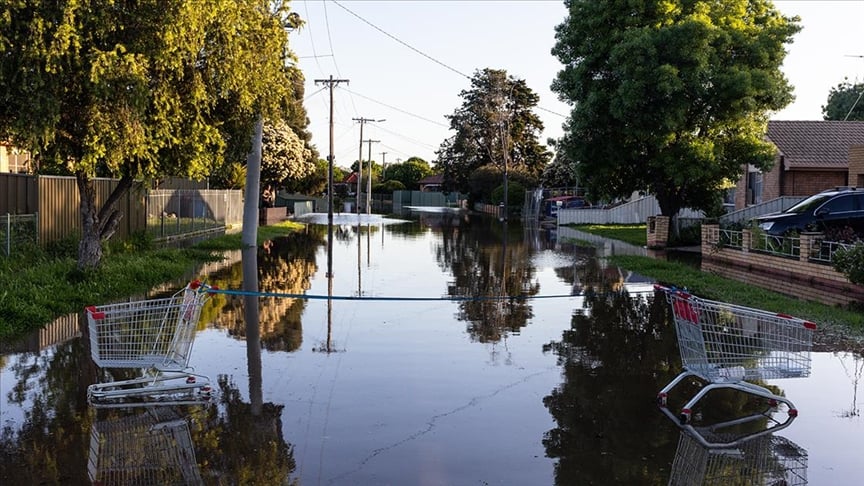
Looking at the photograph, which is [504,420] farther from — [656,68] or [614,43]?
[614,43]

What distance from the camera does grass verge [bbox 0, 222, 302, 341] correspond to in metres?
12.7

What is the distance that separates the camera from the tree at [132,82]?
538 inches

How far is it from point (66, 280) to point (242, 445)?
32.8 feet

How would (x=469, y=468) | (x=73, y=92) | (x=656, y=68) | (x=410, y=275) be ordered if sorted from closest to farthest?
(x=469, y=468), (x=73, y=92), (x=410, y=275), (x=656, y=68)

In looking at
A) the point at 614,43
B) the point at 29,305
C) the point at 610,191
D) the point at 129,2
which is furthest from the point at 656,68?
the point at 29,305

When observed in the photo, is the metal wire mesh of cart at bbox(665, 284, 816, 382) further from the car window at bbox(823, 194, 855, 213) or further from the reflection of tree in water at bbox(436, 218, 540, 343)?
the car window at bbox(823, 194, 855, 213)

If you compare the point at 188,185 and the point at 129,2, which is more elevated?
the point at 129,2

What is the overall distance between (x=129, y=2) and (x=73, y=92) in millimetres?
1756

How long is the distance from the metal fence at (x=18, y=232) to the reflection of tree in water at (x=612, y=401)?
37.5 feet

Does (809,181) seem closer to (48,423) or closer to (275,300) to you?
(275,300)

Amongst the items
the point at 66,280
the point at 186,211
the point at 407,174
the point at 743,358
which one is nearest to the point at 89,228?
the point at 66,280

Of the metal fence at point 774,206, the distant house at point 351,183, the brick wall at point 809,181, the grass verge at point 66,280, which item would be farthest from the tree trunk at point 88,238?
the distant house at point 351,183

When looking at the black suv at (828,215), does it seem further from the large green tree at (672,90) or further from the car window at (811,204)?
the large green tree at (672,90)

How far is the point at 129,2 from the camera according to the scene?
14.7m
